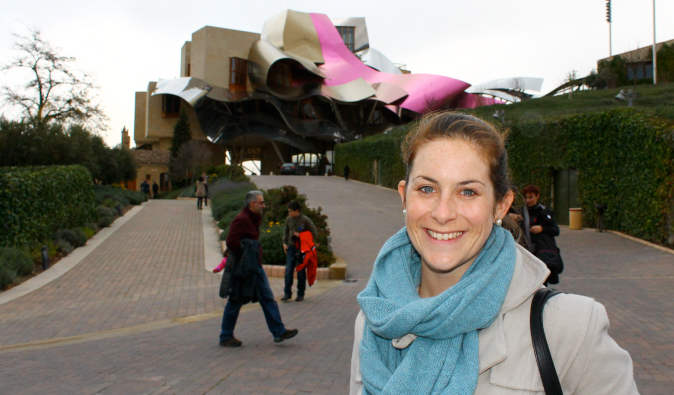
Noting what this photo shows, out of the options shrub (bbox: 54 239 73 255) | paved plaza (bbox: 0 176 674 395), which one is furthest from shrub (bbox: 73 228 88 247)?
shrub (bbox: 54 239 73 255)

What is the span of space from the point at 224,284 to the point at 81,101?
1187 inches

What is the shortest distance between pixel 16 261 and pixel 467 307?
10.9 m

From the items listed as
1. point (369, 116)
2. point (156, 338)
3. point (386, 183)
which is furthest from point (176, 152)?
point (156, 338)

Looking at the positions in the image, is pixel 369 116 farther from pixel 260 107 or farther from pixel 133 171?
pixel 133 171

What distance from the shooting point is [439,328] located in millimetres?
1372

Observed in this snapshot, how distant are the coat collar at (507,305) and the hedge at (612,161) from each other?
40.9 feet

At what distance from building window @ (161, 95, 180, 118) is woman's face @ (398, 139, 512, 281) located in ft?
182

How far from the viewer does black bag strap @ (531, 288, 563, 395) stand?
1.25 metres

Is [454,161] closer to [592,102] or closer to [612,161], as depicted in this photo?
[612,161]

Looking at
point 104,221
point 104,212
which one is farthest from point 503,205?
point 104,212

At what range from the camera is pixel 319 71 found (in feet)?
171

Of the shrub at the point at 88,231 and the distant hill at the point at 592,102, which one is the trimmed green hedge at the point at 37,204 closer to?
the shrub at the point at 88,231

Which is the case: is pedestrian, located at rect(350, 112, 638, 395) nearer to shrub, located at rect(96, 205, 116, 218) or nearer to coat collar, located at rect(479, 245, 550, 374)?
coat collar, located at rect(479, 245, 550, 374)

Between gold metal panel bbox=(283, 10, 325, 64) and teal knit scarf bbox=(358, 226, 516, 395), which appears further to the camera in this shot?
gold metal panel bbox=(283, 10, 325, 64)
